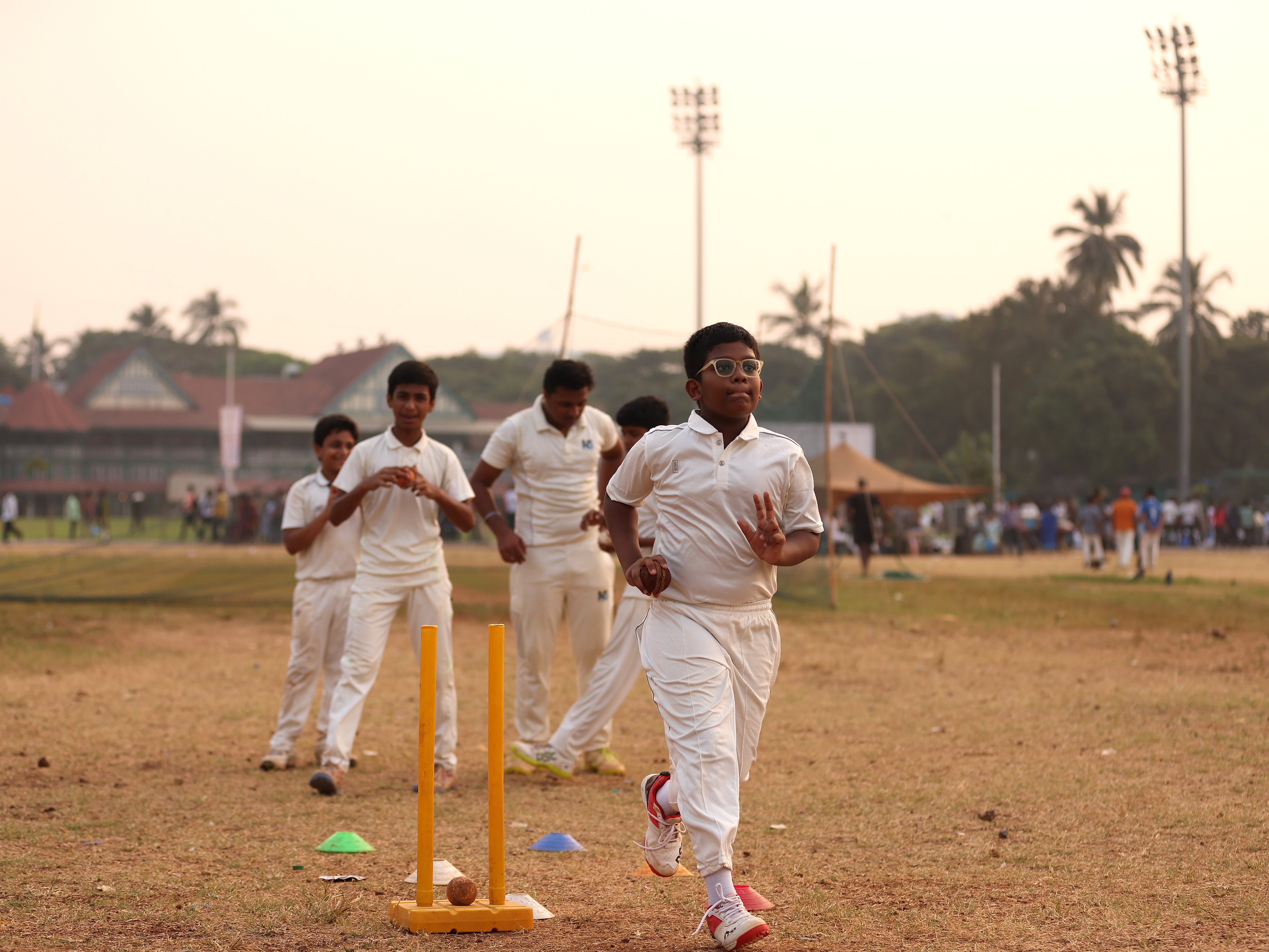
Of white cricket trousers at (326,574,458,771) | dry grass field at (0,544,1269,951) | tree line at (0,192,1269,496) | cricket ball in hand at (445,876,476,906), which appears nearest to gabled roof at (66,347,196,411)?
tree line at (0,192,1269,496)

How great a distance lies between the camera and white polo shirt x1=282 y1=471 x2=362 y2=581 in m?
7.78

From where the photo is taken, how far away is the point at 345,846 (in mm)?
5648

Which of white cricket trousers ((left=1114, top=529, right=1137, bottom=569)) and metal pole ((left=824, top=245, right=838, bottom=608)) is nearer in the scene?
metal pole ((left=824, top=245, right=838, bottom=608))

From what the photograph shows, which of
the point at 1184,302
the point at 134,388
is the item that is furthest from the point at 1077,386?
the point at 134,388

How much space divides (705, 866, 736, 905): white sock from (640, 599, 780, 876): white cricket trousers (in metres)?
0.01

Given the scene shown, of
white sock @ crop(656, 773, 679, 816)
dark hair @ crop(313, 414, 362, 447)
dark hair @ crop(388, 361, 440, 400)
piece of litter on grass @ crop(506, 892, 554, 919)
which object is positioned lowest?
piece of litter on grass @ crop(506, 892, 554, 919)

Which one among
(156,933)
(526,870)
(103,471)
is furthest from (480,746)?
(103,471)

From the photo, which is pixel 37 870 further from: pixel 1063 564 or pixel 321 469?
pixel 1063 564

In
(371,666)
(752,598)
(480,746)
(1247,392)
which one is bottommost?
(480,746)

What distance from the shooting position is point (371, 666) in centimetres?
703

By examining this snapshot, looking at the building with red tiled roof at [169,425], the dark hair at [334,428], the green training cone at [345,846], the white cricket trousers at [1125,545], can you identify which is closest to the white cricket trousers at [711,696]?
the green training cone at [345,846]

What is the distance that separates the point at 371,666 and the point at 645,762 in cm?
183

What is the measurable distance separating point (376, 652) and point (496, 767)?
277 cm

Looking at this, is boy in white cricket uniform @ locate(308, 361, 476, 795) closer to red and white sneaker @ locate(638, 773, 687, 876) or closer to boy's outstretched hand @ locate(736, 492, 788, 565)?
red and white sneaker @ locate(638, 773, 687, 876)
